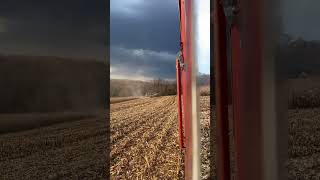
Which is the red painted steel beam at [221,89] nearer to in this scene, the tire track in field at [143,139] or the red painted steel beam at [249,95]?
the red painted steel beam at [249,95]

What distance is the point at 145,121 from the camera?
14070 mm

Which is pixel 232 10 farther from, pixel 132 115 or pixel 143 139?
pixel 132 115

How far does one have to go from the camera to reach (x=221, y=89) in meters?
1.01

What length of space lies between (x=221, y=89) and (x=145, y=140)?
1036 cm

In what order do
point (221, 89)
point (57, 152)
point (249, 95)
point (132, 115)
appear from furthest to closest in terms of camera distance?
point (132, 115) → point (57, 152) → point (221, 89) → point (249, 95)

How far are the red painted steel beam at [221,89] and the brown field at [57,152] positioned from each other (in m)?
8.27

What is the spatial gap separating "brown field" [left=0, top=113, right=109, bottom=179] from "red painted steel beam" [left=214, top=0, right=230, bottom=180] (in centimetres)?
827

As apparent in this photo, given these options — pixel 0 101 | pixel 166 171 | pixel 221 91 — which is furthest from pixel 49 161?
pixel 221 91

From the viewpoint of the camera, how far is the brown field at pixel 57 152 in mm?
9305

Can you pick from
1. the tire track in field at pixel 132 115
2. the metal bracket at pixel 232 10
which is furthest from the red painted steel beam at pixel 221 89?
the tire track in field at pixel 132 115

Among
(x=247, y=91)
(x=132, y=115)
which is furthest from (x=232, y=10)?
(x=132, y=115)

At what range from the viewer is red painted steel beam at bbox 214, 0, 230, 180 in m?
0.98

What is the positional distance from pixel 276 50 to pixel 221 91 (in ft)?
1.10

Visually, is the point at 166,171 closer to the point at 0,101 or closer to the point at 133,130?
the point at 0,101
